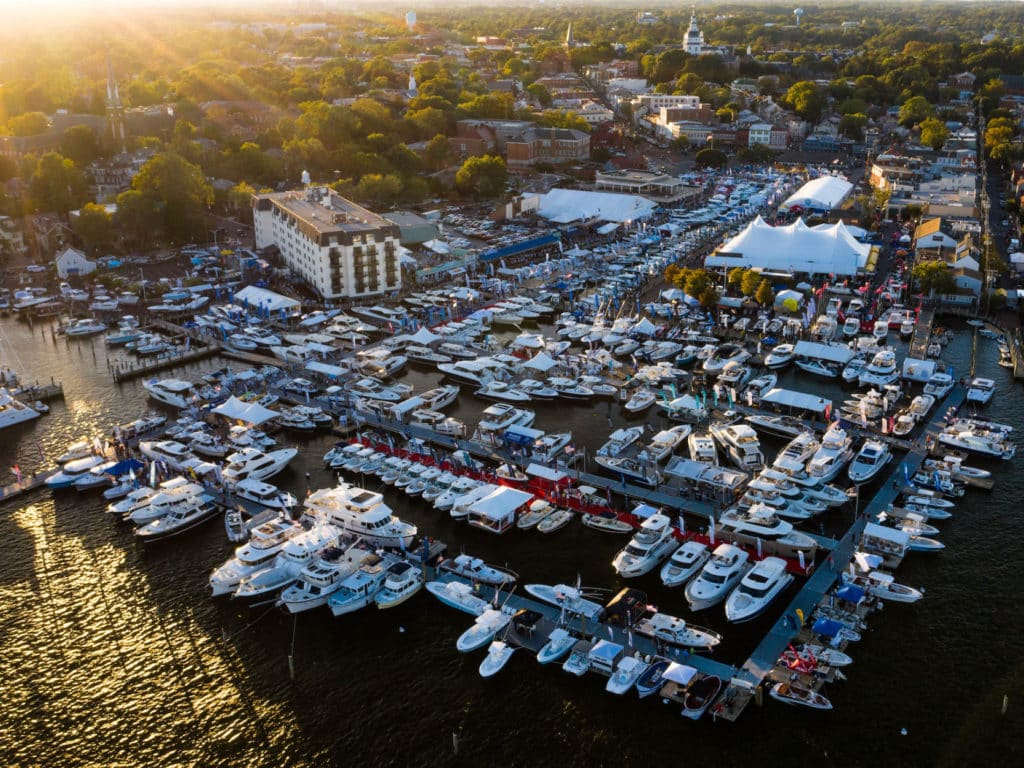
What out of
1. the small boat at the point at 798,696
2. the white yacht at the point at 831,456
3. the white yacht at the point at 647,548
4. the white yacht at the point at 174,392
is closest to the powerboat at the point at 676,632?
the small boat at the point at 798,696

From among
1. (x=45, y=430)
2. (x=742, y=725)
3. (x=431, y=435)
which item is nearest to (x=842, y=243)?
(x=431, y=435)

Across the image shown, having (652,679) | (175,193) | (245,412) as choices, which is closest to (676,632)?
(652,679)

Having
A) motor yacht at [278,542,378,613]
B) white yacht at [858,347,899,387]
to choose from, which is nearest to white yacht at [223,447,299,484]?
motor yacht at [278,542,378,613]

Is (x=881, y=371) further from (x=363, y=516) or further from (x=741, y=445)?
(x=363, y=516)

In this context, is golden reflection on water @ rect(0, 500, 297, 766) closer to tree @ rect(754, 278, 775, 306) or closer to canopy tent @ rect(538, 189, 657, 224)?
tree @ rect(754, 278, 775, 306)

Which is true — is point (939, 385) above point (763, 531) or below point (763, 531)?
above

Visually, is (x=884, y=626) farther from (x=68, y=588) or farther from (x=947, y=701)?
(x=68, y=588)

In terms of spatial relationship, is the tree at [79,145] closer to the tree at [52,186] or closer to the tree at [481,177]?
the tree at [52,186]
